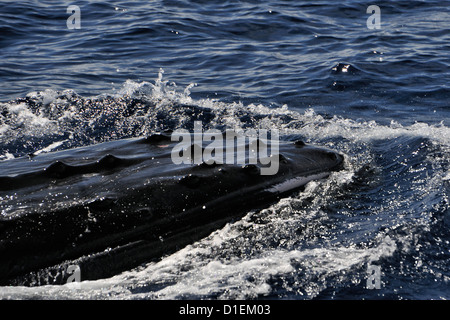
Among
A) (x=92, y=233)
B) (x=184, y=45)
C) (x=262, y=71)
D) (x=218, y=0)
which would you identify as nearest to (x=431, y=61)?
(x=262, y=71)

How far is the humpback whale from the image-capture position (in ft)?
17.8

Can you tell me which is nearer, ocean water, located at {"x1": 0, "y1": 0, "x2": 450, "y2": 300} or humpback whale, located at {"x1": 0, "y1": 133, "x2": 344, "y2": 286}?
humpback whale, located at {"x1": 0, "y1": 133, "x2": 344, "y2": 286}

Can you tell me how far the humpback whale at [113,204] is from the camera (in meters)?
5.43

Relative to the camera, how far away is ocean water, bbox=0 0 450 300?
19.6 ft

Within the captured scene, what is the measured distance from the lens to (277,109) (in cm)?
1256

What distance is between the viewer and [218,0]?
73.4ft

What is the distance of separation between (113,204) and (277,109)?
7090mm

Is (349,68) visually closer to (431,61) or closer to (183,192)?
(431,61)

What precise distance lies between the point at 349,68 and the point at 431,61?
7.62ft

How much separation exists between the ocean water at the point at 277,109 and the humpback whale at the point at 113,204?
149 millimetres

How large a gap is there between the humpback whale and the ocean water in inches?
5.9

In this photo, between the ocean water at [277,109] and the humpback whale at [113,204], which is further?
the ocean water at [277,109]

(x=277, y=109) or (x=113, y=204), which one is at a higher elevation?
(x=113, y=204)
